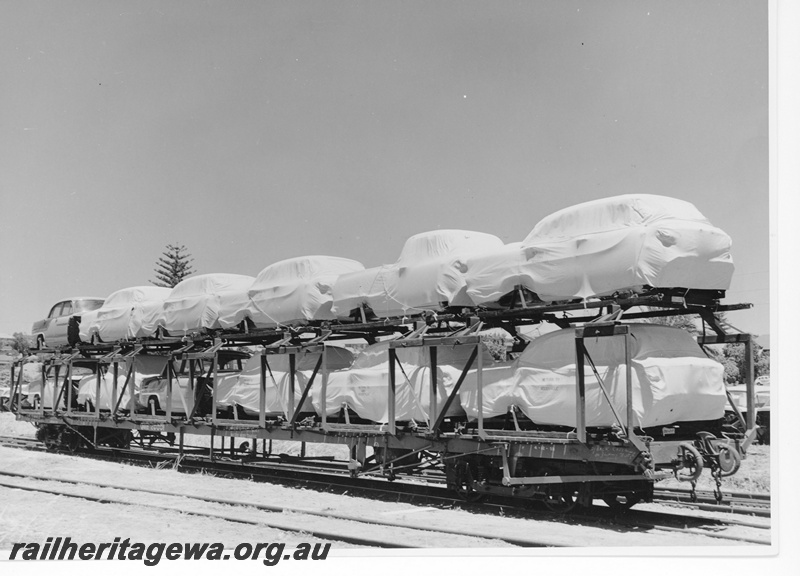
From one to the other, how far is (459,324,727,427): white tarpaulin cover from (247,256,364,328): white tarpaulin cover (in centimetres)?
456

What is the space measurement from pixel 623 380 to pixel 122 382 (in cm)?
1426

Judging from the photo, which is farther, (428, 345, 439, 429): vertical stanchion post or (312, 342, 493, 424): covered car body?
(312, 342, 493, 424): covered car body

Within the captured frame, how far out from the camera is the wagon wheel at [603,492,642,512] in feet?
36.3

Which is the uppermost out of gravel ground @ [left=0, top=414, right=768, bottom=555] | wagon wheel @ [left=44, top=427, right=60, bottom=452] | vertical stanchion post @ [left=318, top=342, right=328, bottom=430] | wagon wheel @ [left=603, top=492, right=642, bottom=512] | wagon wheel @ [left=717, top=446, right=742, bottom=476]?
vertical stanchion post @ [left=318, top=342, right=328, bottom=430]

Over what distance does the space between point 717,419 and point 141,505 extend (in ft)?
27.3

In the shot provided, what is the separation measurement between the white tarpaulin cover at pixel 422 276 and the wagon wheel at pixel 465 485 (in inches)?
97.2

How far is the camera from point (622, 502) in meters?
11.8

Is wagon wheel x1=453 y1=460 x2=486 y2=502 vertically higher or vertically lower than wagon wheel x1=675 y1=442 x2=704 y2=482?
lower

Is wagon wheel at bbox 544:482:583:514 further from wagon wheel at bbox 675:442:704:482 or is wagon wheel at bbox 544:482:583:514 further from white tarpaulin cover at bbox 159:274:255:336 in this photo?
white tarpaulin cover at bbox 159:274:255:336

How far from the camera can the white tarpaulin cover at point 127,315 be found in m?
18.4

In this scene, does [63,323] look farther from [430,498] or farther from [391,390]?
[430,498]

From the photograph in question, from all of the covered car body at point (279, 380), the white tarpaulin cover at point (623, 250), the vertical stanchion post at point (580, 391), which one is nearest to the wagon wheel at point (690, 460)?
the vertical stanchion post at point (580, 391)

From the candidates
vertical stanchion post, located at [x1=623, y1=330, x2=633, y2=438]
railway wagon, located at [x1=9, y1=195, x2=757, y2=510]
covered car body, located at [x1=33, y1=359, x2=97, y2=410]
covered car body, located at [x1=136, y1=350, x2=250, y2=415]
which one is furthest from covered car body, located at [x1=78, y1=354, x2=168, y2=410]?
vertical stanchion post, located at [x1=623, y1=330, x2=633, y2=438]
